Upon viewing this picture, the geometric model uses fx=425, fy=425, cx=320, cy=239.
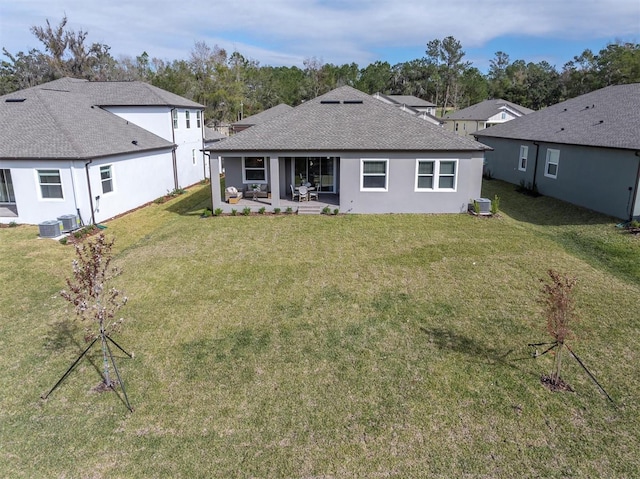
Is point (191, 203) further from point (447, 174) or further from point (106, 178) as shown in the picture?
point (447, 174)

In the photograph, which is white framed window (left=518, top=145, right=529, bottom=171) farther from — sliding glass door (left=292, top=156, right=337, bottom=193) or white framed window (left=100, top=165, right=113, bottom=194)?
white framed window (left=100, top=165, right=113, bottom=194)

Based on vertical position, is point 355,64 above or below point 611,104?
above

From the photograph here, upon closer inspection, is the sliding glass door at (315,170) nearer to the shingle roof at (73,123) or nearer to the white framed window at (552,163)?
the shingle roof at (73,123)

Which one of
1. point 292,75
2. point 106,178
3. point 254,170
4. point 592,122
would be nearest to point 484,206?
point 592,122

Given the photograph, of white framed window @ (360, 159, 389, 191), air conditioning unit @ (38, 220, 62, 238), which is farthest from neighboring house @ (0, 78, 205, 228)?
white framed window @ (360, 159, 389, 191)

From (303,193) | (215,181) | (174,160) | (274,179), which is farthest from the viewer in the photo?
(174,160)

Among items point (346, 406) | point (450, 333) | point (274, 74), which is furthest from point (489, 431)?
point (274, 74)

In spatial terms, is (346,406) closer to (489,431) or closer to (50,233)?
(489,431)
